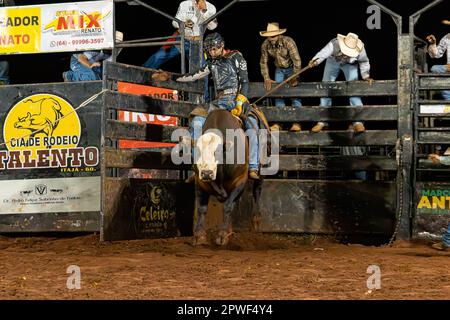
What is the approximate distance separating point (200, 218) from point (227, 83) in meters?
1.62

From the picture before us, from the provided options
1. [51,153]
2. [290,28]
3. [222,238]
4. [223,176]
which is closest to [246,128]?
[223,176]

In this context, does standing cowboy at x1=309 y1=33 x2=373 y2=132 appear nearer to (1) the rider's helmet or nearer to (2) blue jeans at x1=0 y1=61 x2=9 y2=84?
(1) the rider's helmet

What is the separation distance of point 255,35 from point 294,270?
22.2 feet

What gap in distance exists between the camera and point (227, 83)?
10.1 meters

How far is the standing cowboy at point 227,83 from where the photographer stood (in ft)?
33.0

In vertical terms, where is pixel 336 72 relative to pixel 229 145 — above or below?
above

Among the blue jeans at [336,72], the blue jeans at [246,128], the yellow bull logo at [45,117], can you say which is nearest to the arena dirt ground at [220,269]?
the blue jeans at [246,128]

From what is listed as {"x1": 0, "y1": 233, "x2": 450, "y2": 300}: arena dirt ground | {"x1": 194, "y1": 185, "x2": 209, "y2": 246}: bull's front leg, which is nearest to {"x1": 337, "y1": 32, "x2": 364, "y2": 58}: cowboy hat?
{"x1": 0, "y1": 233, "x2": 450, "y2": 300}: arena dirt ground

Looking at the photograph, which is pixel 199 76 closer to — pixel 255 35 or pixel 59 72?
pixel 255 35

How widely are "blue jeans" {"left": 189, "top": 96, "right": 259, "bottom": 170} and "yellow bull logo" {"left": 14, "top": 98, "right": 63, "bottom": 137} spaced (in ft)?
6.03

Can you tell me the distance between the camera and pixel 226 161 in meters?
9.66

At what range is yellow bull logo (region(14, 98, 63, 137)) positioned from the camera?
1080 cm

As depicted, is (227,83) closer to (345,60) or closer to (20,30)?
(345,60)

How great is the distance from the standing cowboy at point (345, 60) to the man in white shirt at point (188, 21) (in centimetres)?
174
